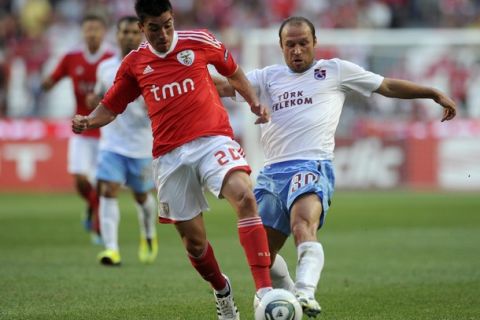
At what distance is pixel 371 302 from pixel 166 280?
2.50 metres

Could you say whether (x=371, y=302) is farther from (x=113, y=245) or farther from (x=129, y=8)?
(x=129, y=8)

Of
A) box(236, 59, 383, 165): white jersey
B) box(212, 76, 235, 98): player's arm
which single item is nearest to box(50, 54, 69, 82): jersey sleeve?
box(212, 76, 235, 98): player's arm

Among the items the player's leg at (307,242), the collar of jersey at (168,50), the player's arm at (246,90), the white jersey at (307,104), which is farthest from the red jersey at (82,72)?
the player's leg at (307,242)

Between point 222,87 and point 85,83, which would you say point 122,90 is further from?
point 85,83

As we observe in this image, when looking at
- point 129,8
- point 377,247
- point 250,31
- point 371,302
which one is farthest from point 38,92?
point 371,302

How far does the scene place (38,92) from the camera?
26375 millimetres

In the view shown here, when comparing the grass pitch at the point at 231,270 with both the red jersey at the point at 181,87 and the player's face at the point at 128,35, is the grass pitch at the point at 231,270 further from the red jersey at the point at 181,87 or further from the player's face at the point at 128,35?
the player's face at the point at 128,35

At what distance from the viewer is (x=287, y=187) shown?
7938 mm

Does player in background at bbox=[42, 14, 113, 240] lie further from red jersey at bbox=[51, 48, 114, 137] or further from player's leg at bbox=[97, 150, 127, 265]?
player's leg at bbox=[97, 150, 127, 265]

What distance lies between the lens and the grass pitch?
27.6ft

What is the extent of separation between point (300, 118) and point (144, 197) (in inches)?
209

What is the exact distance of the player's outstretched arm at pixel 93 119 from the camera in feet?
25.2

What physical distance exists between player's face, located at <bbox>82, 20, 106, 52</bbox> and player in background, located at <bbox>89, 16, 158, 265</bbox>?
5.92 feet

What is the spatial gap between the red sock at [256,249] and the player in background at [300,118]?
669mm
